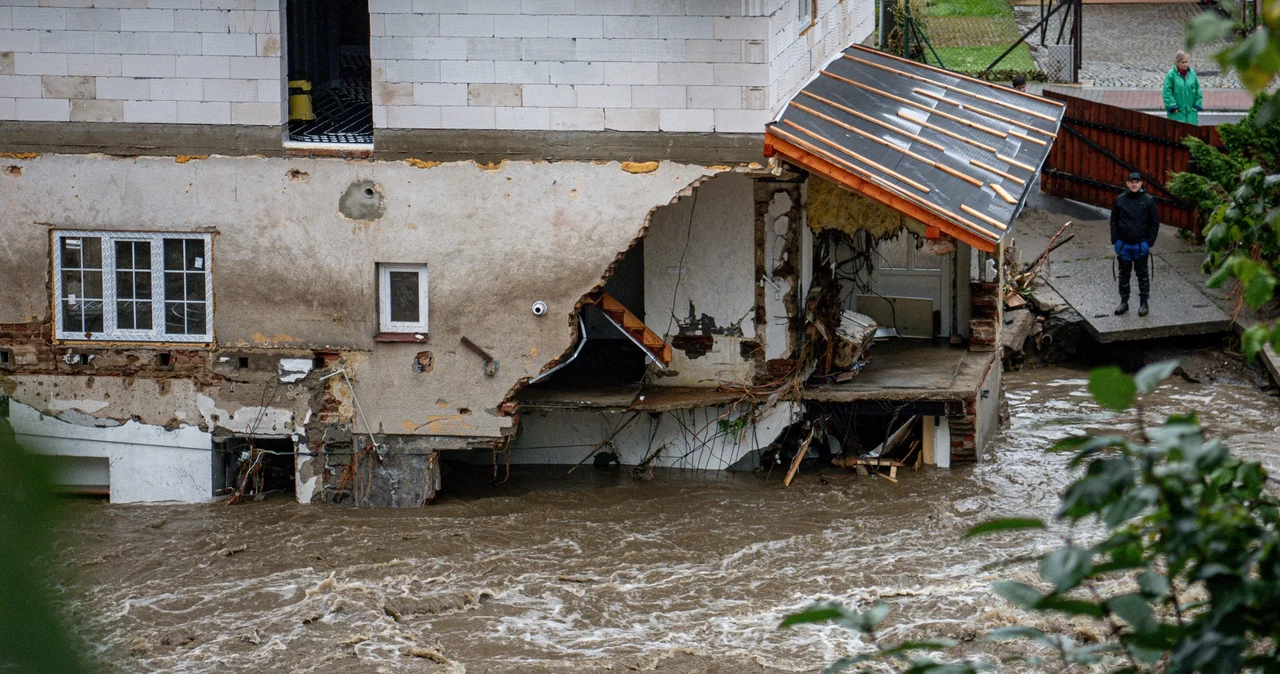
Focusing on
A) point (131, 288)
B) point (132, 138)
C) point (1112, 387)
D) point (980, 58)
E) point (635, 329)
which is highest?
point (980, 58)

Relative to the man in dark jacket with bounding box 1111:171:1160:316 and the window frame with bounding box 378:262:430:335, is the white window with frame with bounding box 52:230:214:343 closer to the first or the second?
the window frame with bounding box 378:262:430:335

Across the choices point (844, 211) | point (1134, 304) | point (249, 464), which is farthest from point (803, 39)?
point (1134, 304)

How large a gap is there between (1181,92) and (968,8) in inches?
493

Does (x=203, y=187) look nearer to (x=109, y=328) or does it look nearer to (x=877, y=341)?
(x=109, y=328)

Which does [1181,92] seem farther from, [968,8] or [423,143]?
[423,143]

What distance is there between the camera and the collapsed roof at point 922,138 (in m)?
11.6

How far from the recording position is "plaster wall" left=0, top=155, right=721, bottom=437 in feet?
39.7

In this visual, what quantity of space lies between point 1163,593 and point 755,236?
34.2 feet

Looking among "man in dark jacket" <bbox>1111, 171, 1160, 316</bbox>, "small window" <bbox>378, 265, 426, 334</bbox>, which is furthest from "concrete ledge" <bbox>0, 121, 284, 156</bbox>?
"man in dark jacket" <bbox>1111, 171, 1160, 316</bbox>

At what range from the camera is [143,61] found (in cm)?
1221

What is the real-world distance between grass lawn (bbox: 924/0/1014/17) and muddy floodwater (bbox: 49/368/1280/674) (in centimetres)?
2006

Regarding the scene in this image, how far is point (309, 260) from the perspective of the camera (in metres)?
12.3

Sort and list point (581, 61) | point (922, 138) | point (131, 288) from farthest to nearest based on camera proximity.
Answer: point (922, 138)
point (131, 288)
point (581, 61)

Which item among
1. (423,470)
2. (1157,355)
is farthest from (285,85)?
(1157,355)
